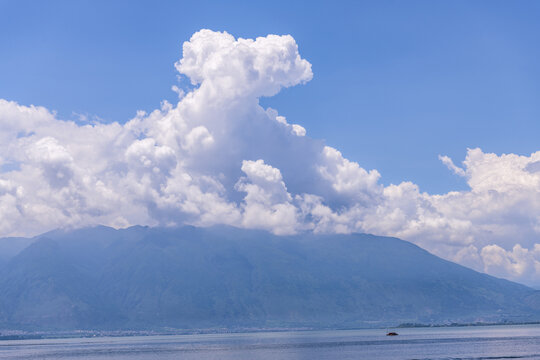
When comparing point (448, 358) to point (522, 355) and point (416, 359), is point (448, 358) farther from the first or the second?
point (522, 355)

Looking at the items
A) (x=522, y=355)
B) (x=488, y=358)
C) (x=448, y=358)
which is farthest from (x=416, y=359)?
(x=522, y=355)

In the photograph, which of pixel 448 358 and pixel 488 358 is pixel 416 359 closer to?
pixel 448 358

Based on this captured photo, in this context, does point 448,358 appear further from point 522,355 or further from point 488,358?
point 522,355

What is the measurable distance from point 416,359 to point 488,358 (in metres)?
22.1

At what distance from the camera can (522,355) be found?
199250mm

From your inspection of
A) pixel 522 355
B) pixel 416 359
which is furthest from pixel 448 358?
pixel 522 355

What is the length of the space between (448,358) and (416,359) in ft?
32.6

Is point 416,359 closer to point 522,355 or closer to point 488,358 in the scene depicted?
point 488,358

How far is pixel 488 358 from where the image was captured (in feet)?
633

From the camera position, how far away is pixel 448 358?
638ft

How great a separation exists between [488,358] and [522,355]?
14796 millimetres

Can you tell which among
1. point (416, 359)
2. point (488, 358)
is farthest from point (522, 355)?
point (416, 359)

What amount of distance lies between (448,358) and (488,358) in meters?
12.2
